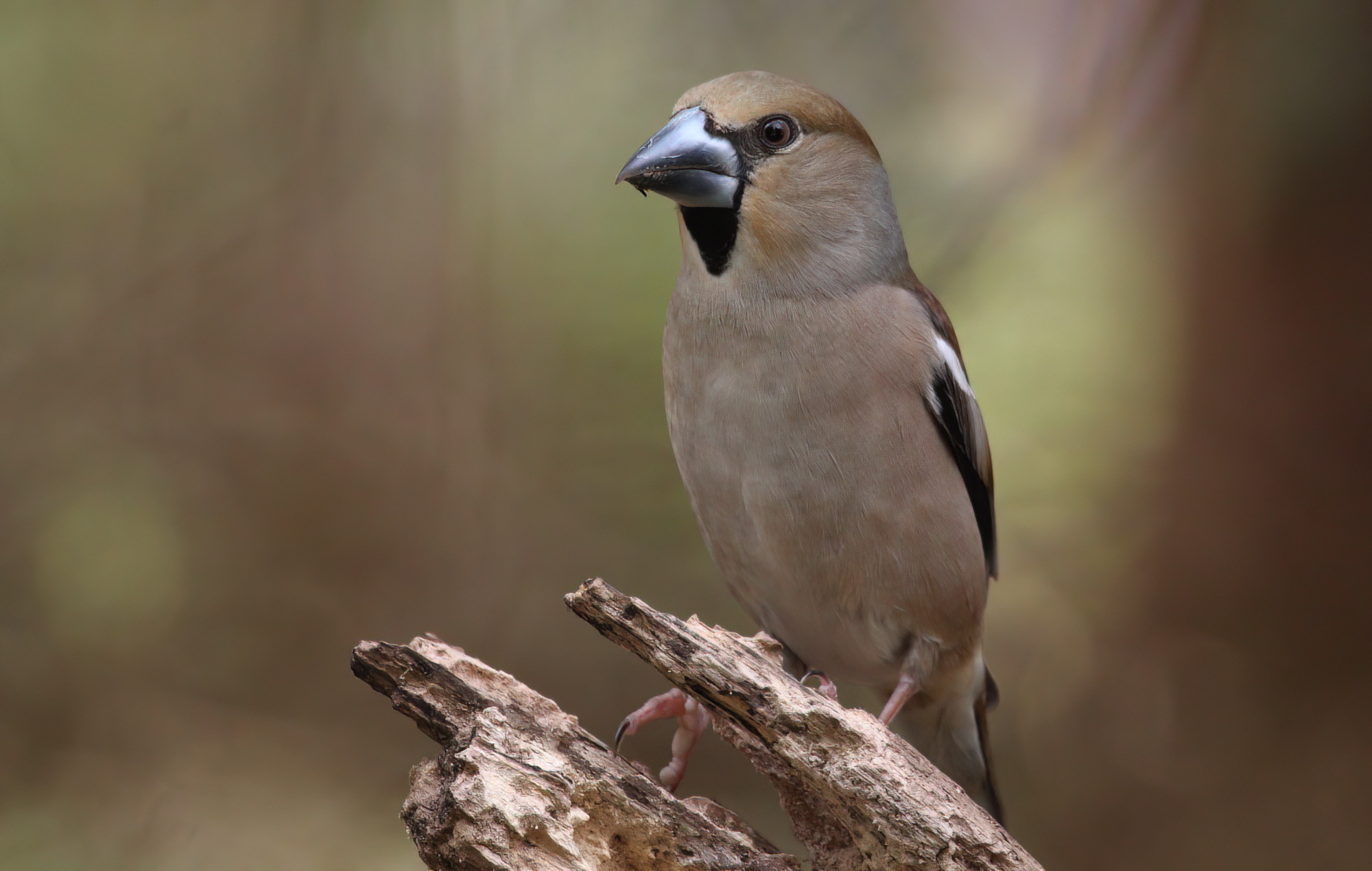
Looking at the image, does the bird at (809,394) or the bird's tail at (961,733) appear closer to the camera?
the bird at (809,394)

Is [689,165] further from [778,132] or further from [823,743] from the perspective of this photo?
[823,743]

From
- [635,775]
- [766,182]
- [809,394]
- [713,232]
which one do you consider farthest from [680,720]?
[766,182]

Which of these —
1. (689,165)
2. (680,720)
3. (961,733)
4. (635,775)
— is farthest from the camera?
(961,733)

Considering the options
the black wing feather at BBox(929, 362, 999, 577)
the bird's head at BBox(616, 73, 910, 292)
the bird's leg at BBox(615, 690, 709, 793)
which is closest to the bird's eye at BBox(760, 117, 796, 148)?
the bird's head at BBox(616, 73, 910, 292)

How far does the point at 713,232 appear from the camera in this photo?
7.11ft

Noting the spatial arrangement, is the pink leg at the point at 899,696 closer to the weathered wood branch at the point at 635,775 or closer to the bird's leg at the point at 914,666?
the bird's leg at the point at 914,666

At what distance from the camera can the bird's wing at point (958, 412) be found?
2.25 metres

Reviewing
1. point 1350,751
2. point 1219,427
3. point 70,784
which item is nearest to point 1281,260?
point 1219,427

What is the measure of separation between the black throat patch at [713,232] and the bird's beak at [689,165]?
0.11 ft

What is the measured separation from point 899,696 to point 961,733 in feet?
1.41

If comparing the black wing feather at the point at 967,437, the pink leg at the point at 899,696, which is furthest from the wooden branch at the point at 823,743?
the black wing feather at the point at 967,437

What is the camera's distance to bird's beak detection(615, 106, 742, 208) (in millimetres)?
2008

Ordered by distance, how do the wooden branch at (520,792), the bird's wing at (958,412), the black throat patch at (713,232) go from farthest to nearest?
the bird's wing at (958,412)
the black throat patch at (713,232)
the wooden branch at (520,792)

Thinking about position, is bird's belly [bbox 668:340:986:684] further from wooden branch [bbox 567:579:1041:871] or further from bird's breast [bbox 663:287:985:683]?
wooden branch [bbox 567:579:1041:871]
